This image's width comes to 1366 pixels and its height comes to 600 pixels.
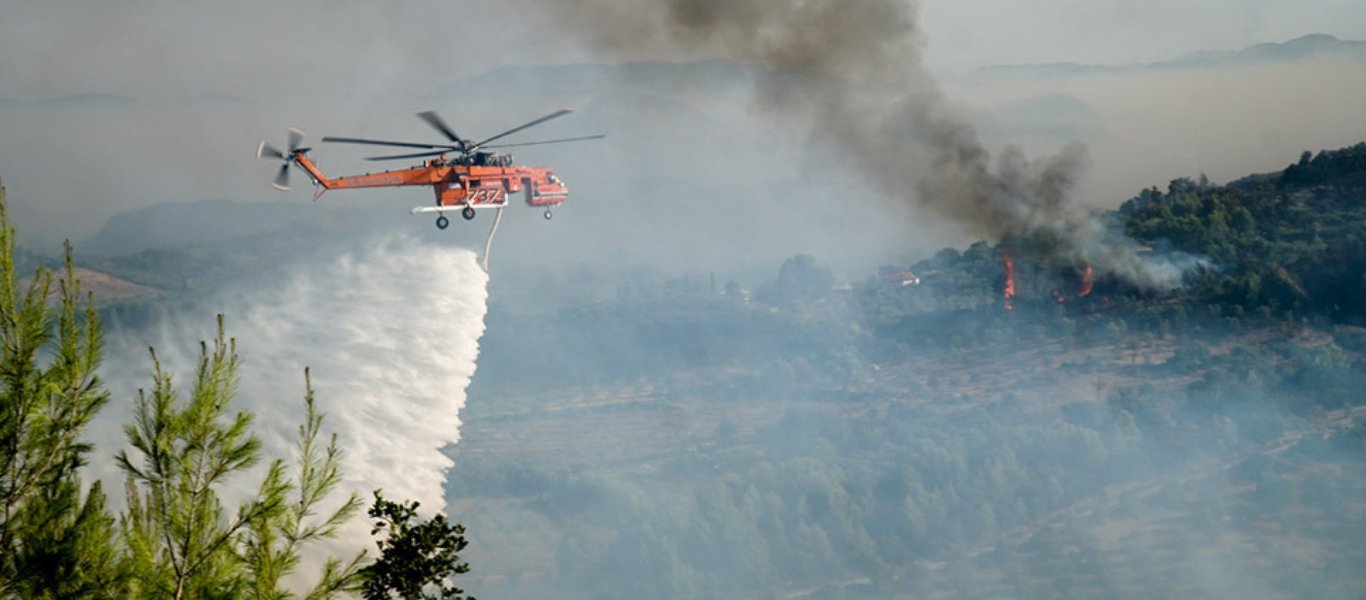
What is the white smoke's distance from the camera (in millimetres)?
50688

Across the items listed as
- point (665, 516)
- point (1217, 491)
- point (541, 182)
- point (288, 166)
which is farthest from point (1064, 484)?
point (288, 166)

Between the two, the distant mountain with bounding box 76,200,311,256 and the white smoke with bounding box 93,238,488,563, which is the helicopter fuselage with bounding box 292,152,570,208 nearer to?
the white smoke with bounding box 93,238,488,563

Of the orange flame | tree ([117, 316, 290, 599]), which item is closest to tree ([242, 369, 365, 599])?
tree ([117, 316, 290, 599])

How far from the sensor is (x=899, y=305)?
197 metres

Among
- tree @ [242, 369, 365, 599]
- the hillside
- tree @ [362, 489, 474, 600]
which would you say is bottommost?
the hillside

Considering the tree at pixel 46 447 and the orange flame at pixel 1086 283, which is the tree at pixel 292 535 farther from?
the orange flame at pixel 1086 283

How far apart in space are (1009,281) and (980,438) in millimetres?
24165

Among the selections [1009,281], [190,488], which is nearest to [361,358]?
[190,488]

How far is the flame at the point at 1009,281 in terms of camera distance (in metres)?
166

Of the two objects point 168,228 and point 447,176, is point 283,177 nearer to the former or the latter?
point 447,176

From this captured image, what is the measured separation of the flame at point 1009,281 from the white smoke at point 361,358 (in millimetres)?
110301

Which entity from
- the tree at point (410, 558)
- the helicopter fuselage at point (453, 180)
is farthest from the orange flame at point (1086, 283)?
the tree at point (410, 558)

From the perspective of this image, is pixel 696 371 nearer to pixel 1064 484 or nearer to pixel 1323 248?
pixel 1064 484

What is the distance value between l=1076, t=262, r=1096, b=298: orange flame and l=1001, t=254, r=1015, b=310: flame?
26.2 ft
